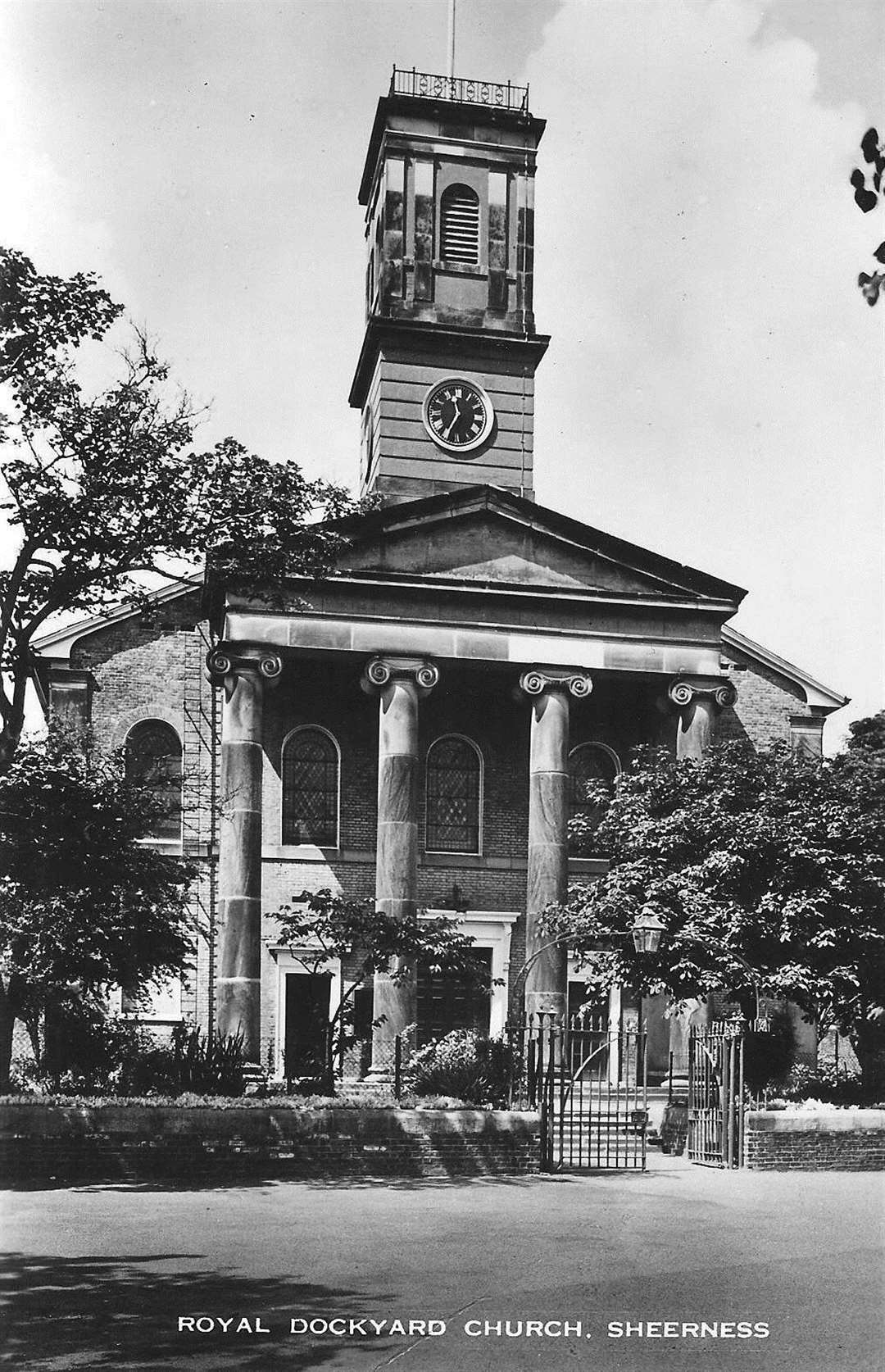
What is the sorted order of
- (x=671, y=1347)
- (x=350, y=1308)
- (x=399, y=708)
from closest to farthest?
(x=671, y=1347), (x=350, y=1308), (x=399, y=708)

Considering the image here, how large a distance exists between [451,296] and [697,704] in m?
11.8

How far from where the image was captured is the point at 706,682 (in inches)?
1342

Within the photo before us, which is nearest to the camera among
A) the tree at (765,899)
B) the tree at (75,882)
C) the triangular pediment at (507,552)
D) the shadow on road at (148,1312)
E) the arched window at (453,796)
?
the shadow on road at (148,1312)

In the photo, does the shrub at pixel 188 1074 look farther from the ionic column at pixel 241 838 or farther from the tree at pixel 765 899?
the ionic column at pixel 241 838

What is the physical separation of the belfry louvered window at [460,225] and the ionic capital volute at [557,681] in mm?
11239

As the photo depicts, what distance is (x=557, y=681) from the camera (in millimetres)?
33250

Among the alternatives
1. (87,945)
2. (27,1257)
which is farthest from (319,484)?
(27,1257)

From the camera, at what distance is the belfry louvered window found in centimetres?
3866

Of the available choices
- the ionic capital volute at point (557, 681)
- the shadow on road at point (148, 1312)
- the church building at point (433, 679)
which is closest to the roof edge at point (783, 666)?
the church building at point (433, 679)

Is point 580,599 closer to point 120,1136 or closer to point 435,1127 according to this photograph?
point 435,1127

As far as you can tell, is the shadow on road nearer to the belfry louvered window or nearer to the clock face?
the clock face

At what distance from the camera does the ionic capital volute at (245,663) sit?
3191 cm

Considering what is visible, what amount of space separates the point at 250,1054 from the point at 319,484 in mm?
13159

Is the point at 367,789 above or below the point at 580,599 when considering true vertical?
below
